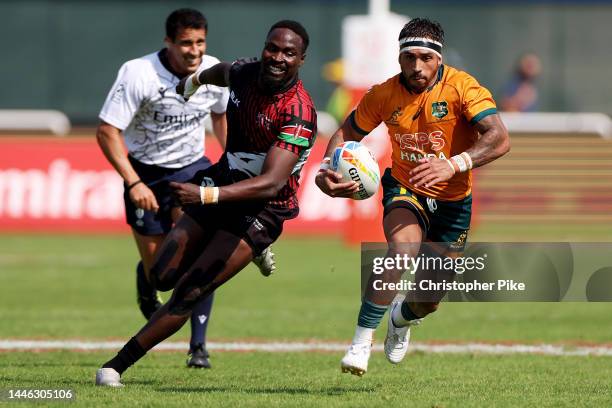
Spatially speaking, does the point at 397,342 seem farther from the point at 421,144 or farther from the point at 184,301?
the point at 184,301

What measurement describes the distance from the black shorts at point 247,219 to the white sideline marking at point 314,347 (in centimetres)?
268

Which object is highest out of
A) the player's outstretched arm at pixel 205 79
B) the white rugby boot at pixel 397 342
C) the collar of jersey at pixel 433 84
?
the collar of jersey at pixel 433 84

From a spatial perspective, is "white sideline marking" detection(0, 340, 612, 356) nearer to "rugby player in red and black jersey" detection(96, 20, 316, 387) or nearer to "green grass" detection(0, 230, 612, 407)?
"green grass" detection(0, 230, 612, 407)

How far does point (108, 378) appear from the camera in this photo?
8.68 m

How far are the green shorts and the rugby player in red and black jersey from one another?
2.35ft

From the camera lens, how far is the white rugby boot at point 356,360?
8234mm

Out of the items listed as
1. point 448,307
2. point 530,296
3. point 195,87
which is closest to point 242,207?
point 195,87

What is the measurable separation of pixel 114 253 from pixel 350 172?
38.9ft

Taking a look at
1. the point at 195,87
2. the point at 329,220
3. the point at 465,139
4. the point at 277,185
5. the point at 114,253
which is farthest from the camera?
the point at 329,220

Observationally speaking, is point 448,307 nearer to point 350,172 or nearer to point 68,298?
point 68,298

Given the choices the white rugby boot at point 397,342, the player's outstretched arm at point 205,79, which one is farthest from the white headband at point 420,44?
the white rugby boot at point 397,342

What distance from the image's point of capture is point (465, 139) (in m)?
8.97

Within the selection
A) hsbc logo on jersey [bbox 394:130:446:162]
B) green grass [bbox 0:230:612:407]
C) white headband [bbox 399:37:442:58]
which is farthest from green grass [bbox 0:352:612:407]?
white headband [bbox 399:37:442:58]

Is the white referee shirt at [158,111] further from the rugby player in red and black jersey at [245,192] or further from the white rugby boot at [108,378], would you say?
the white rugby boot at [108,378]
